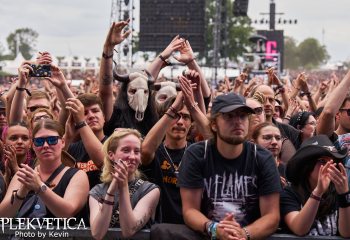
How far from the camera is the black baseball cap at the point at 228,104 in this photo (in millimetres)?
4324

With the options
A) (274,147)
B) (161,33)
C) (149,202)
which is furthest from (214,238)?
(161,33)

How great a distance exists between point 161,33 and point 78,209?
2273 cm

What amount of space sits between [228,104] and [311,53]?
134230 mm

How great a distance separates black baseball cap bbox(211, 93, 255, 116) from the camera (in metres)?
4.32

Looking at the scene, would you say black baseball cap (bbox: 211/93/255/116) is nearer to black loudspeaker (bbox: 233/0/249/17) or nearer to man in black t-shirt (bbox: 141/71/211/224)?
man in black t-shirt (bbox: 141/71/211/224)

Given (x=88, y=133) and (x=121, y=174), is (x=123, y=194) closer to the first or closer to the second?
(x=121, y=174)

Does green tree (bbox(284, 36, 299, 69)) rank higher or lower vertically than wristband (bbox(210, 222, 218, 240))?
higher

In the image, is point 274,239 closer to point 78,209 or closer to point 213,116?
point 213,116

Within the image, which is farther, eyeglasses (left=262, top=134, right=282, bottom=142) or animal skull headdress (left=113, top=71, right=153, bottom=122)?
animal skull headdress (left=113, top=71, right=153, bottom=122)

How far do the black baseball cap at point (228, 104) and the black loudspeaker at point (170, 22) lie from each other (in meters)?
22.0

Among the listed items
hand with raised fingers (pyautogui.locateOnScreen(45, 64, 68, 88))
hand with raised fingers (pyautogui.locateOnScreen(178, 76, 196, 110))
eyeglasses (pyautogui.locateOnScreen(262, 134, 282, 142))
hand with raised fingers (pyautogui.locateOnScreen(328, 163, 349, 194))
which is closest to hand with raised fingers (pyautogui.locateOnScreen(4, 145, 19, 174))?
hand with raised fingers (pyautogui.locateOnScreen(45, 64, 68, 88))

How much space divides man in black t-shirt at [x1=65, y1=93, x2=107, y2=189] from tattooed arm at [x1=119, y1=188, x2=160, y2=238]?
788 millimetres

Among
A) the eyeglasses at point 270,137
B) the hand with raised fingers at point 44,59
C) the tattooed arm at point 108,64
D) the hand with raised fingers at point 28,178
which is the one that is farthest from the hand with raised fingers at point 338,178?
the hand with raised fingers at point 44,59

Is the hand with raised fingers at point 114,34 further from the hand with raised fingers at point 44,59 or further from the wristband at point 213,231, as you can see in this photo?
the wristband at point 213,231
